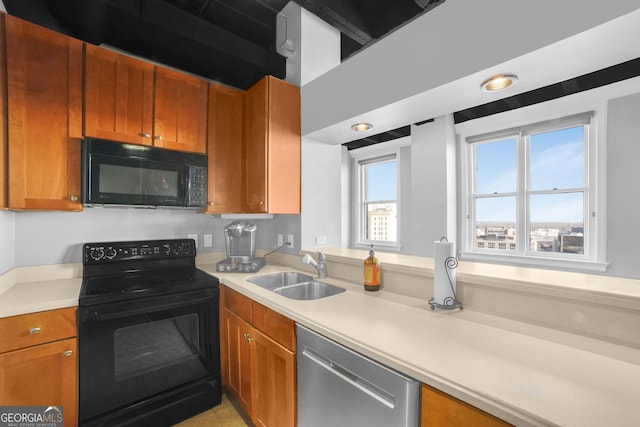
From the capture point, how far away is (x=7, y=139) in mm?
1491

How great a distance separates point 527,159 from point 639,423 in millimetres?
3460

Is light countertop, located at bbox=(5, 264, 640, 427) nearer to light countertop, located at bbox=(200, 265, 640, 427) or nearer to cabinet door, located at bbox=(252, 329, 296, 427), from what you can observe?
light countertop, located at bbox=(200, 265, 640, 427)

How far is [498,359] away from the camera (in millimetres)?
851

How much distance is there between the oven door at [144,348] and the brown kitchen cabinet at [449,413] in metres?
1.44

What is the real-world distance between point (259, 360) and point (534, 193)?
3.51m

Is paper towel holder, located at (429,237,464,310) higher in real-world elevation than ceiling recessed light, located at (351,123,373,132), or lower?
lower

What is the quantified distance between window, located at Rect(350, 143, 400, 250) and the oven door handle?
11.5ft

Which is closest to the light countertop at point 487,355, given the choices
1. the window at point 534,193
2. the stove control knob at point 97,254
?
the stove control knob at point 97,254

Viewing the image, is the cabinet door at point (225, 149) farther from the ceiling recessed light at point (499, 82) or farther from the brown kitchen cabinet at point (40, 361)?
the ceiling recessed light at point (499, 82)

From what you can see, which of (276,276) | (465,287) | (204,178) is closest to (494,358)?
(465,287)

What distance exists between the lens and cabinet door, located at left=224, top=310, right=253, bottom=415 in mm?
1661

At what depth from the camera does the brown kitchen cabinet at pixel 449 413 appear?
69 centimetres

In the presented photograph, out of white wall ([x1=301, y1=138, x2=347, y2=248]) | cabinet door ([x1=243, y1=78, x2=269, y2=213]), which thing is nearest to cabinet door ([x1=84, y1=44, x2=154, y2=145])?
cabinet door ([x1=243, y1=78, x2=269, y2=213])

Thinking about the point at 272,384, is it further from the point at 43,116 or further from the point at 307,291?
the point at 43,116
